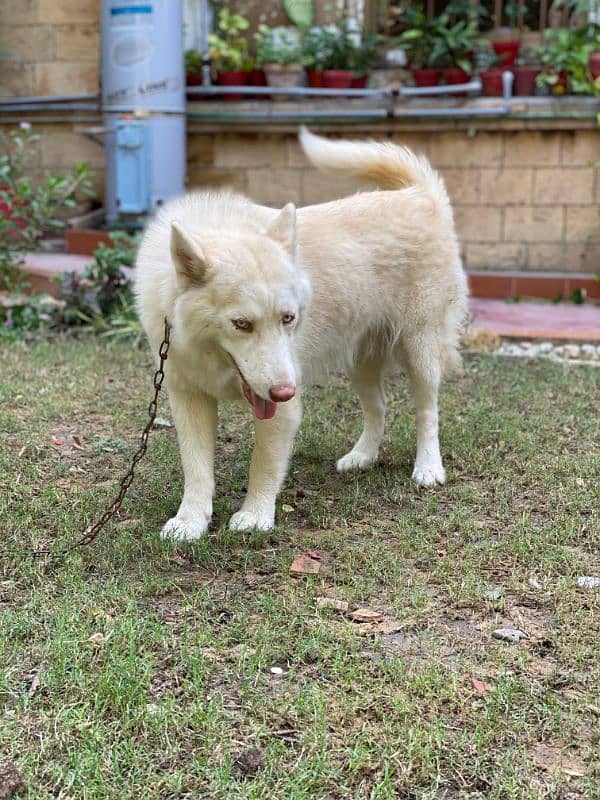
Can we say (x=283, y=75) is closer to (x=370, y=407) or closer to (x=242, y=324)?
(x=370, y=407)

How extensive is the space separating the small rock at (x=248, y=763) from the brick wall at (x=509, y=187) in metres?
6.95

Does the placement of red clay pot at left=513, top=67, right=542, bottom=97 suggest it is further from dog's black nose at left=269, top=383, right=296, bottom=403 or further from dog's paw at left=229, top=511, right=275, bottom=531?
dog's black nose at left=269, top=383, right=296, bottom=403

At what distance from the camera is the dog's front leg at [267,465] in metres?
3.50

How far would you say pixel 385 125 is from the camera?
8641mm

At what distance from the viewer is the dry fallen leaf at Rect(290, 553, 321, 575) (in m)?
3.20

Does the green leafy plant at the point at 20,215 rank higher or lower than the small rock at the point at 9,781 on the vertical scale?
higher

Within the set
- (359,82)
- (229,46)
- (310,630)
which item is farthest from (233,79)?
(310,630)

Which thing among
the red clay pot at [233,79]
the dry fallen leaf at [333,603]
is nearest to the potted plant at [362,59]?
the red clay pot at [233,79]

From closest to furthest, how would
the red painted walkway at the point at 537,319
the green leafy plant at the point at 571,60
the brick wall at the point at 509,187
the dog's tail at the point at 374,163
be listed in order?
the dog's tail at the point at 374,163, the red painted walkway at the point at 537,319, the green leafy plant at the point at 571,60, the brick wall at the point at 509,187

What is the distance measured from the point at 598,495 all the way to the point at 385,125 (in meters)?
5.56

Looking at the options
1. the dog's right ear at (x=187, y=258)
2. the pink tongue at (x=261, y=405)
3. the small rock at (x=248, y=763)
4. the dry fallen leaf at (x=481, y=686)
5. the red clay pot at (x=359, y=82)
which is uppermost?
the red clay pot at (x=359, y=82)

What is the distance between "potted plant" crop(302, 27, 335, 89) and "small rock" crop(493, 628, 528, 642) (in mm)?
7002

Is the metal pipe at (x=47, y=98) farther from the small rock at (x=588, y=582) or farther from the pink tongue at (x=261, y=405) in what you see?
the small rock at (x=588, y=582)

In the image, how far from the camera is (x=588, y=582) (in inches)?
123
